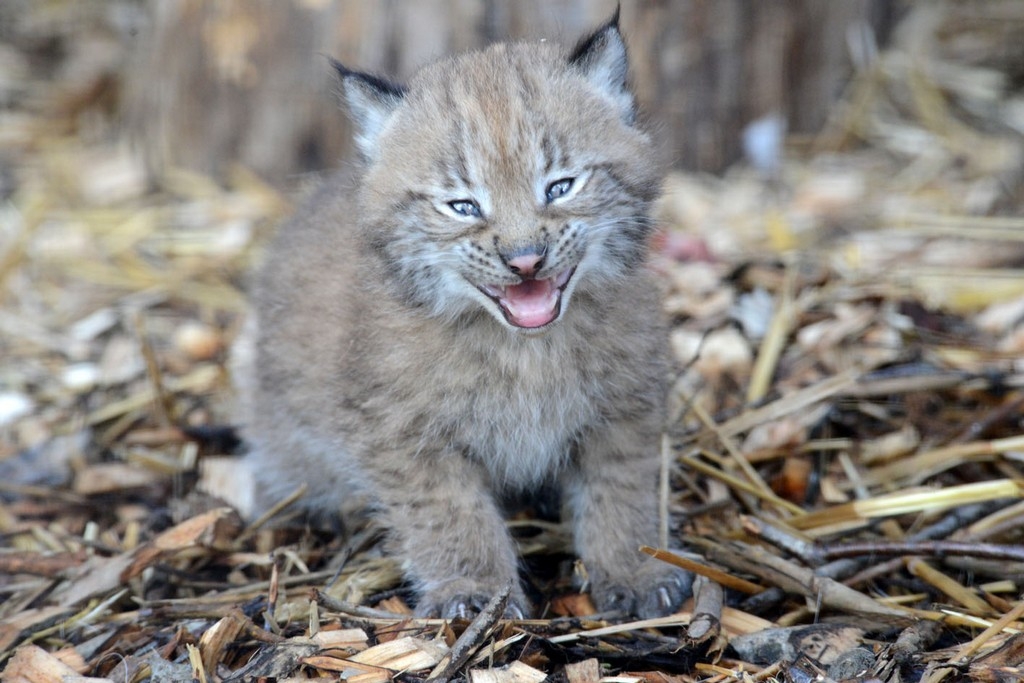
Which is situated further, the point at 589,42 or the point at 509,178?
the point at 589,42

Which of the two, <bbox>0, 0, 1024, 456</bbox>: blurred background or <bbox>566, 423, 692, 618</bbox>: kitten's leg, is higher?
<bbox>0, 0, 1024, 456</bbox>: blurred background

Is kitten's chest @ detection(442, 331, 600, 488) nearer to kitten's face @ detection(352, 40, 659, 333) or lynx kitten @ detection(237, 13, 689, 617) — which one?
lynx kitten @ detection(237, 13, 689, 617)

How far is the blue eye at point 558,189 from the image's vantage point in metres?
3.37

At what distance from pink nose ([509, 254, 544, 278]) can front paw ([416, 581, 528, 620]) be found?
1.01 m

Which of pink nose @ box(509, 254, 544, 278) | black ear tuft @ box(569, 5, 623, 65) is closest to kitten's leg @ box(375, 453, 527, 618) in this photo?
pink nose @ box(509, 254, 544, 278)

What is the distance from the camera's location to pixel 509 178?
332cm

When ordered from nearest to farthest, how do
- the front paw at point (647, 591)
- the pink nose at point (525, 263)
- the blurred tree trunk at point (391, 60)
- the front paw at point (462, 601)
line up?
the pink nose at point (525, 263) → the front paw at point (462, 601) → the front paw at point (647, 591) → the blurred tree trunk at point (391, 60)

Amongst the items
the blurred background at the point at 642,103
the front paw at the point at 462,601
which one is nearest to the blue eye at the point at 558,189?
the front paw at the point at 462,601

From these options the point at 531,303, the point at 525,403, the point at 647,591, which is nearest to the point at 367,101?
the point at 531,303

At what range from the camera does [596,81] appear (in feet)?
12.2

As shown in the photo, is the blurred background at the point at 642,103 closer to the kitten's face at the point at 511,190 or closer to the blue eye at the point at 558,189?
the kitten's face at the point at 511,190

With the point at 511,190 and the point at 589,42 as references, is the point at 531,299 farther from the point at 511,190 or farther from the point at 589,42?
the point at 589,42

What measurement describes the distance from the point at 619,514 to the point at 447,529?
58 cm

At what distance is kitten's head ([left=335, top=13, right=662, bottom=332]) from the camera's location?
10.9 ft
